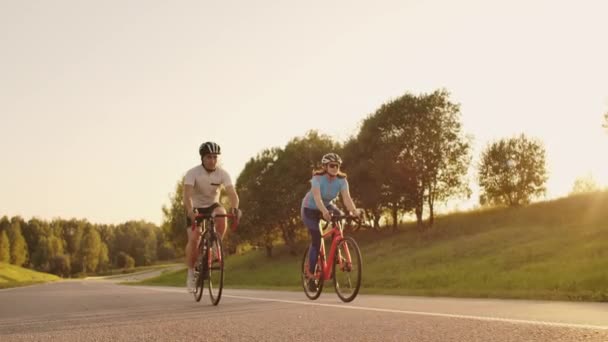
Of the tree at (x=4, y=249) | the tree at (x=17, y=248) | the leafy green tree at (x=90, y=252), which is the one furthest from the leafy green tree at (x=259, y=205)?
the leafy green tree at (x=90, y=252)

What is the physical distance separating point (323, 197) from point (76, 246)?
514 ft

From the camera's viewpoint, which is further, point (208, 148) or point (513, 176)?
point (513, 176)

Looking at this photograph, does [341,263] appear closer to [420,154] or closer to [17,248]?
[420,154]

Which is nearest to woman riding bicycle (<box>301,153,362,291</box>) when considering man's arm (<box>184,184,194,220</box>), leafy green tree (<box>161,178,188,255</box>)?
man's arm (<box>184,184,194,220</box>)

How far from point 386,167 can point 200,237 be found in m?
41.0

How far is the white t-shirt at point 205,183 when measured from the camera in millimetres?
10359

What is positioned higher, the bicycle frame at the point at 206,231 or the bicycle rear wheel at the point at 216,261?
the bicycle frame at the point at 206,231

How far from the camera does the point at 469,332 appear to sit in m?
5.23

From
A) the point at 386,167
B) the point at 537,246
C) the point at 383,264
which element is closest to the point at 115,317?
the point at 537,246

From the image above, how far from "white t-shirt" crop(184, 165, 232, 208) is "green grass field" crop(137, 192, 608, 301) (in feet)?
27.2

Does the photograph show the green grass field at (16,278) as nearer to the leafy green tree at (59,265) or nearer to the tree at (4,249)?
the tree at (4,249)

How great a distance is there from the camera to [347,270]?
10.4m

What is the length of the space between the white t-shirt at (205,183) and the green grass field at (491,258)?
8293mm

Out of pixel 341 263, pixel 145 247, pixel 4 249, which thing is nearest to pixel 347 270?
pixel 341 263
